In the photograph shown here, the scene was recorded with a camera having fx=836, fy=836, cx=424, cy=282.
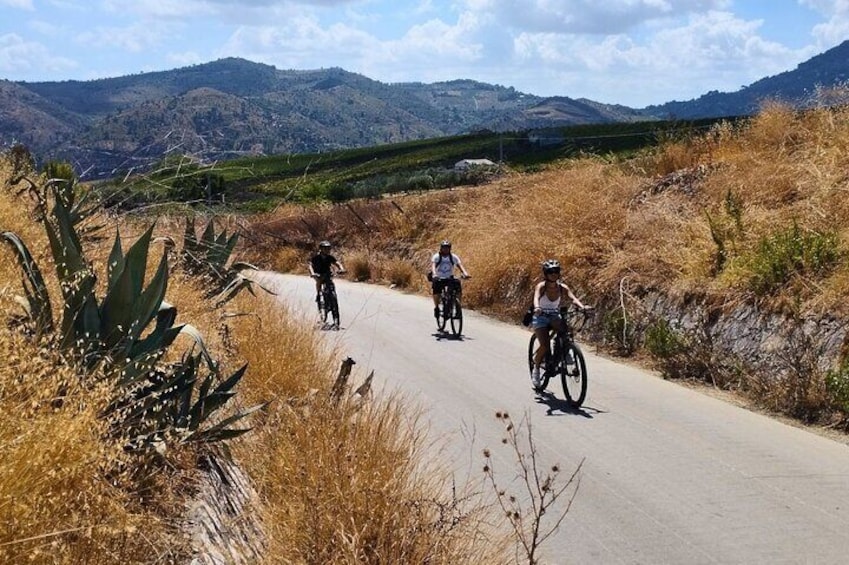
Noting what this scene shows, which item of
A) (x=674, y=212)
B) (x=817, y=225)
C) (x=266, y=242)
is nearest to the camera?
(x=817, y=225)

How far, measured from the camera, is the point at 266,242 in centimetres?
3700

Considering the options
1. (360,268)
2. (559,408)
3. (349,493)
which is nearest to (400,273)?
(360,268)

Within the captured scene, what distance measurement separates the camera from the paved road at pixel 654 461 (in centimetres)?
599

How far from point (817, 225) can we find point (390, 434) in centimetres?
916

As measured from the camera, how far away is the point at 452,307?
16.4m

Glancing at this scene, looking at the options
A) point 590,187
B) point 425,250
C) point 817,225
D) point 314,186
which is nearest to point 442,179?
point 314,186

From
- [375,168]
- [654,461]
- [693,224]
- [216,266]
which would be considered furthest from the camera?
[375,168]

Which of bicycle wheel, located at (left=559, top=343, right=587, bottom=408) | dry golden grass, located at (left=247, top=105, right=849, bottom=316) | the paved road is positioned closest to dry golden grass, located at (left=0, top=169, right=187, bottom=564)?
the paved road

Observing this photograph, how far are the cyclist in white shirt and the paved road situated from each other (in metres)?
3.37

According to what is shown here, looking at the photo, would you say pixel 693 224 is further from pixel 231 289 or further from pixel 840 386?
pixel 231 289

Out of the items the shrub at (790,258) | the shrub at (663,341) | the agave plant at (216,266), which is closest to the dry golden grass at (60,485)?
the agave plant at (216,266)

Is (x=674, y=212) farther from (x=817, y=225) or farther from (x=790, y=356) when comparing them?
(x=790, y=356)

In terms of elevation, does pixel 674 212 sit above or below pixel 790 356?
above

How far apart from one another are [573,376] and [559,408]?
0.47 m
